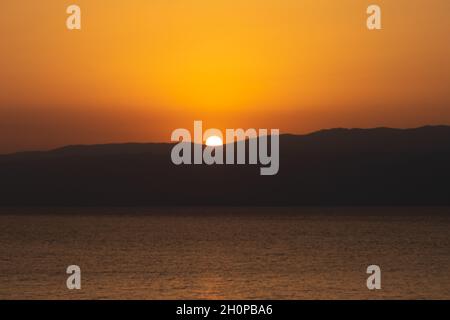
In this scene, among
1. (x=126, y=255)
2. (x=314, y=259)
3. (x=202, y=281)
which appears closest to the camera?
(x=202, y=281)

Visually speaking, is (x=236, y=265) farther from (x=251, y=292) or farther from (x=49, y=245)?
(x=49, y=245)

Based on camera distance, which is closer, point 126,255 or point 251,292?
point 251,292

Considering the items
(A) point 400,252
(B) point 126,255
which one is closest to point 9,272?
(B) point 126,255

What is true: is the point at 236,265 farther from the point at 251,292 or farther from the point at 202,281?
the point at 251,292

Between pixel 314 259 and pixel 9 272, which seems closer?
pixel 9 272
